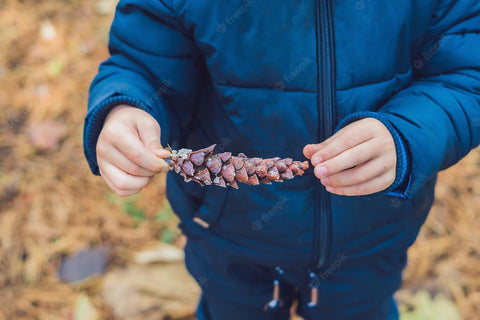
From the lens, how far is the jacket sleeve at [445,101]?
3.91 feet

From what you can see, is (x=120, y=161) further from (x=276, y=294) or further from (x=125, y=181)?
(x=276, y=294)

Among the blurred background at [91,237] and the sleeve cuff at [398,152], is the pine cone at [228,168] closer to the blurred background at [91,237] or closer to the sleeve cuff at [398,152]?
the sleeve cuff at [398,152]

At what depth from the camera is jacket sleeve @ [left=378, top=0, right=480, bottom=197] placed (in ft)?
3.91

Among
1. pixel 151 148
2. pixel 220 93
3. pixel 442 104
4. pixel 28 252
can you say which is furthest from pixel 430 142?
pixel 28 252

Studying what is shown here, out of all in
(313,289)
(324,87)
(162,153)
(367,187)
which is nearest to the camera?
(162,153)

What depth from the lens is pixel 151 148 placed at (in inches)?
42.3

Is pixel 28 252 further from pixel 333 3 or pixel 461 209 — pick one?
pixel 461 209

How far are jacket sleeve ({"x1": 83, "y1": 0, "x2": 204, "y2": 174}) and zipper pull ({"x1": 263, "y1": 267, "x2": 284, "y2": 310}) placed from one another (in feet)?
2.23

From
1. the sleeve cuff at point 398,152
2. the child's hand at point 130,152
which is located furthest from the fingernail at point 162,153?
the sleeve cuff at point 398,152

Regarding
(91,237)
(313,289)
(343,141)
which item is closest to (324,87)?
(343,141)

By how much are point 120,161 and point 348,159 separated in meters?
0.60

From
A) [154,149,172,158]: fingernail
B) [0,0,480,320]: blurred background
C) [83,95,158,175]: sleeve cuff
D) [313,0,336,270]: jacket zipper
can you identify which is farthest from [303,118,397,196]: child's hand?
[0,0,480,320]: blurred background

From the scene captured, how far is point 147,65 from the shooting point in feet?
4.44

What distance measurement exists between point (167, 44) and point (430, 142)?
33.5 inches
